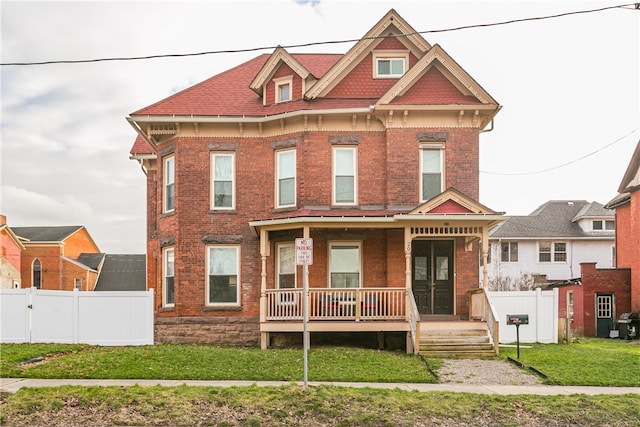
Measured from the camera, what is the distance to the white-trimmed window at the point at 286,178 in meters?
21.2

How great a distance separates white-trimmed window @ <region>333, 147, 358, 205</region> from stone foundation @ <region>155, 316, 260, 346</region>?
15.5 feet

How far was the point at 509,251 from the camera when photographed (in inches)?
1889

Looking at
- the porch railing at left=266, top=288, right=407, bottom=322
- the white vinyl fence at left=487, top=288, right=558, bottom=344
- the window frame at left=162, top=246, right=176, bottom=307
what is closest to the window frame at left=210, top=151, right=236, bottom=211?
the window frame at left=162, top=246, right=176, bottom=307

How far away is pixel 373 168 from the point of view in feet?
68.5

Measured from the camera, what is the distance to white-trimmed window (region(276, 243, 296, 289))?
829 inches

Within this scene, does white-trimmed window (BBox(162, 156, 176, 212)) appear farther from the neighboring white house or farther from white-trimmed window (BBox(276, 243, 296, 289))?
the neighboring white house

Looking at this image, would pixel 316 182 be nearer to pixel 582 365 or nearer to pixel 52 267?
pixel 582 365

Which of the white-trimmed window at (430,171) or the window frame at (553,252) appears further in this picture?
the window frame at (553,252)

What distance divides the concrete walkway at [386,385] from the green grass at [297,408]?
787 millimetres


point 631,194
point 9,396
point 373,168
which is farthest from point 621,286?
point 9,396

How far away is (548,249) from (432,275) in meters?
30.6

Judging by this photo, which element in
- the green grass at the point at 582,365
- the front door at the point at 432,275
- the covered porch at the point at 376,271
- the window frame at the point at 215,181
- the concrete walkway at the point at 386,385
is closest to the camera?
the concrete walkway at the point at 386,385

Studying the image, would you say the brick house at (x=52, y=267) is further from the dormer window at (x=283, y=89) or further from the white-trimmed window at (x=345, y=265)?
the white-trimmed window at (x=345, y=265)

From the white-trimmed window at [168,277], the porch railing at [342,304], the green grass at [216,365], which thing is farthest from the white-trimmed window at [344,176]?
the white-trimmed window at [168,277]
